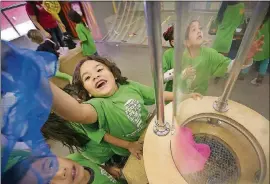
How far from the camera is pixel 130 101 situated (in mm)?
708

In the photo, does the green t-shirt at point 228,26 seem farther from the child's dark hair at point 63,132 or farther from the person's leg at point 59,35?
the person's leg at point 59,35

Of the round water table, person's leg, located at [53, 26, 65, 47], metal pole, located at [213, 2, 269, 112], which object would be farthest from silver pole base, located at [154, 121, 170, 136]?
person's leg, located at [53, 26, 65, 47]

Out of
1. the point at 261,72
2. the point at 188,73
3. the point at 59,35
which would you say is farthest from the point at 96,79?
the point at 59,35

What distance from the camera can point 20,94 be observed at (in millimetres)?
240

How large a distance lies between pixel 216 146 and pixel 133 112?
1.11ft

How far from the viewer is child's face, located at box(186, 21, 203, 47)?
291mm

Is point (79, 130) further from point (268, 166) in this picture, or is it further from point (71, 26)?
point (71, 26)

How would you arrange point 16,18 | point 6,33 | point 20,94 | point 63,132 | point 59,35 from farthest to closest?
point 16,18, point 59,35, point 6,33, point 63,132, point 20,94

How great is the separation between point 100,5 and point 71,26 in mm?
599

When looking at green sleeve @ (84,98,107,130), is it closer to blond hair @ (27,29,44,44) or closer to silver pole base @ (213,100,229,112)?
silver pole base @ (213,100,229,112)

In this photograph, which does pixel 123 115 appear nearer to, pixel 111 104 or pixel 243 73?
pixel 111 104

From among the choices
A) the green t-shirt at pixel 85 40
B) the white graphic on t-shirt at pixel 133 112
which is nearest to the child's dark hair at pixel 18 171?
the white graphic on t-shirt at pixel 133 112

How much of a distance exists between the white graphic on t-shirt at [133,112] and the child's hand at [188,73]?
1.14ft

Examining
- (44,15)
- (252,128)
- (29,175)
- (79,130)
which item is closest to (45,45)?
(44,15)
